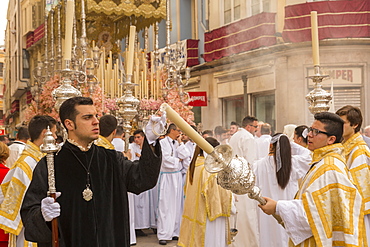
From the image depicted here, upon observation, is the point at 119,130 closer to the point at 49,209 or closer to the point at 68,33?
the point at 68,33

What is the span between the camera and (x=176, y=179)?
869 cm

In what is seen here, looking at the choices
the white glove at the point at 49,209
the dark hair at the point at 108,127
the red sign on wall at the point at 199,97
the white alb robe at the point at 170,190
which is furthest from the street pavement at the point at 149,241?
the red sign on wall at the point at 199,97

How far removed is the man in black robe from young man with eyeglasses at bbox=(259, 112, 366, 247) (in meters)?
0.90

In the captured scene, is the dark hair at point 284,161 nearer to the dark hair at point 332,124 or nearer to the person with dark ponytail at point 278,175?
the person with dark ponytail at point 278,175

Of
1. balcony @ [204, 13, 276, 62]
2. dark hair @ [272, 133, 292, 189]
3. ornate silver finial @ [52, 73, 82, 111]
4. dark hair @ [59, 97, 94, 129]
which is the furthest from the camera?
balcony @ [204, 13, 276, 62]

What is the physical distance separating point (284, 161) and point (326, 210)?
2.17 m

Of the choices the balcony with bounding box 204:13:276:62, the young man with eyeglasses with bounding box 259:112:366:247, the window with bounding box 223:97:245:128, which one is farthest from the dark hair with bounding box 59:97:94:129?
the window with bounding box 223:97:245:128

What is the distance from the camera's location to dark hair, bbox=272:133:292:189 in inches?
219

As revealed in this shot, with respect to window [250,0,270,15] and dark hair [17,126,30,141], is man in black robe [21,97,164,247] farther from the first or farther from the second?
window [250,0,270,15]

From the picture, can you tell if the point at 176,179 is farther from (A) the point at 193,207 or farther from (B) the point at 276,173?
(B) the point at 276,173

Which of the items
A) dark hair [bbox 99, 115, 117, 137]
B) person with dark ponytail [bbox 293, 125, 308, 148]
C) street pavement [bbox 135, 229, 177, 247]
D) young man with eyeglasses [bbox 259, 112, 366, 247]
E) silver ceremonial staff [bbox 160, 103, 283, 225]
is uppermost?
dark hair [bbox 99, 115, 117, 137]

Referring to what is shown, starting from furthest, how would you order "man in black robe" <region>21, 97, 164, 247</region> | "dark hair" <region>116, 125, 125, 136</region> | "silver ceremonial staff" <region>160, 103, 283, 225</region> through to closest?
"dark hair" <region>116, 125, 125, 136</region>
"man in black robe" <region>21, 97, 164, 247</region>
"silver ceremonial staff" <region>160, 103, 283, 225</region>

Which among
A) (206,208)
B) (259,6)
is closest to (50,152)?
(206,208)

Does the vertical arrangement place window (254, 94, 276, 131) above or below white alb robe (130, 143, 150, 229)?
above
